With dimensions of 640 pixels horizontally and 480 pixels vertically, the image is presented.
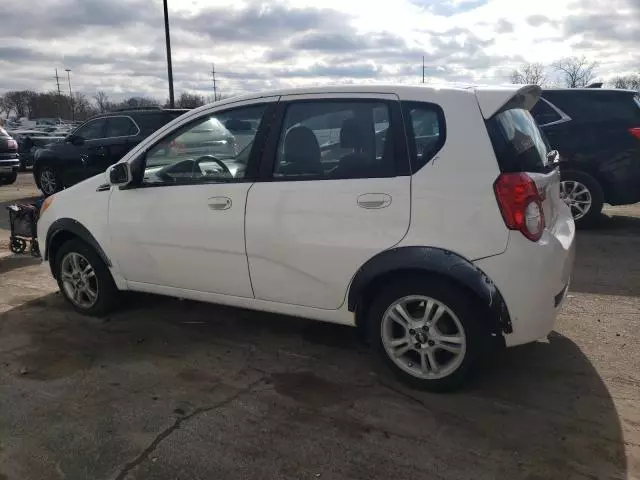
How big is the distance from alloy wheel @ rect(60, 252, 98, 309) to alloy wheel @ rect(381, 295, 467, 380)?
2.56 meters

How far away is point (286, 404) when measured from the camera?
330cm

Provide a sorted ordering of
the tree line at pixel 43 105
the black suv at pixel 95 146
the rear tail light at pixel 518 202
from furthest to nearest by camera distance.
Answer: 1. the tree line at pixel 43 105
2. the black suv at pixel 95 146
3. the rear tail light at pixel 518 202

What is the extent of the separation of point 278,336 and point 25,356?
178 centimetres

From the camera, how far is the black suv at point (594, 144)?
714 centimetres

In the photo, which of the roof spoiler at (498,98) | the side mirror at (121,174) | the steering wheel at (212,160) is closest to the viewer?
the roof spoiler at (498,98)

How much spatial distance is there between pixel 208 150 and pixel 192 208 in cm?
42

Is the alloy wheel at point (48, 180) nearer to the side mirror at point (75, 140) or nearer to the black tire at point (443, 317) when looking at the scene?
the side mirror at point (75, 140)

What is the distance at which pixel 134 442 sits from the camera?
295cm

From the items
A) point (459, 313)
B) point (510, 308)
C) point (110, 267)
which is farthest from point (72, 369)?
point (510, 308)

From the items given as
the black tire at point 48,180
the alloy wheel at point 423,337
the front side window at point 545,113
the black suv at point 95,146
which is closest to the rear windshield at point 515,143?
the alloy wheel at point 423,337

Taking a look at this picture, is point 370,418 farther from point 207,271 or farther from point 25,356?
point 25,356

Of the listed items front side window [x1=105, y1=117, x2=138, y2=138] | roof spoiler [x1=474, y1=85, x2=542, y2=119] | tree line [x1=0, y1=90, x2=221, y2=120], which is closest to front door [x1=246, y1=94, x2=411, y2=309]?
roof spoiler [x1=474, y1=85, x2=542, y2=119]

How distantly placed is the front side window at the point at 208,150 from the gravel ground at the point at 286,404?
1.22 m

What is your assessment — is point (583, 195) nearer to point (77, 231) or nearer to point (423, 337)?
point (423, 337)
